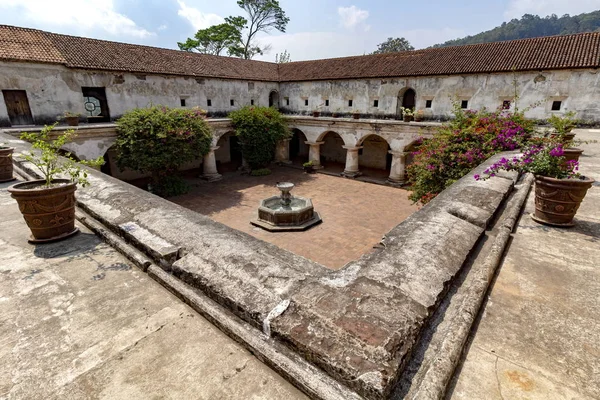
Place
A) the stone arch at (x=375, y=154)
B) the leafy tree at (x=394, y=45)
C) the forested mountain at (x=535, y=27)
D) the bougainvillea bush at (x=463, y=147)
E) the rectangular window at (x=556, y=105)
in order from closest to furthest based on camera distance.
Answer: the bougainvillea bush at (x=463, y=147), the rectangular window at (x=556, y=105), the stone arch at (x=375, y=154), the leafy tree at (x=394, y=45), the forested mountain at (x=535, y=27)

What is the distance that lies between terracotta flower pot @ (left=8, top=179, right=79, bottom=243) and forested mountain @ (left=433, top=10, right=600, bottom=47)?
341 feet

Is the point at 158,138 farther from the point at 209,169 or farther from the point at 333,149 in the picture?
the point at 333,149

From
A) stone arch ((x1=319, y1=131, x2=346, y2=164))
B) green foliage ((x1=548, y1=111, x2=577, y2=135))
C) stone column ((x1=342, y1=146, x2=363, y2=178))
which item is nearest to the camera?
green foliage ((x1=548, y1=111, x2=577, y2=135))

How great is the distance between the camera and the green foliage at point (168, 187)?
49.3 feet

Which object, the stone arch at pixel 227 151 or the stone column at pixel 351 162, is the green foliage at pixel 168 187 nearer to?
the stone arch at pixel 227 151

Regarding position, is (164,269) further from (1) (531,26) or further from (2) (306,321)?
(1) (531,26)

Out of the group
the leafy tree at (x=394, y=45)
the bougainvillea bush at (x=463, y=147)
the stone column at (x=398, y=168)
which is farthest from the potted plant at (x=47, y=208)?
the leafy tree at (x=394, y=45)

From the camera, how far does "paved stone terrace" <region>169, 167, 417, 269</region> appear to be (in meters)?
10.2

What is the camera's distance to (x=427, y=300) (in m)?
1.87

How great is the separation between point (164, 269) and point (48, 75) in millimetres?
17445

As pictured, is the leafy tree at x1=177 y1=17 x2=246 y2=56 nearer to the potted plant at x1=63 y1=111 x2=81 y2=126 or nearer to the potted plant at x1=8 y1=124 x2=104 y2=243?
the potted plant at x1=63 y1=111 x2=81 y2=126

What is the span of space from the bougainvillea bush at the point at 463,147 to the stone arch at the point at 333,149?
15.7 meters

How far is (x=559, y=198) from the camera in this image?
3.38 m

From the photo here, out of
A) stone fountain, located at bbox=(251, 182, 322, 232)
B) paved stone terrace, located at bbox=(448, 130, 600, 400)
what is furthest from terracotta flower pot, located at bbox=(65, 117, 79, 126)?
paved stone terrace, located at bbox=(448, 130, 600, 400)
